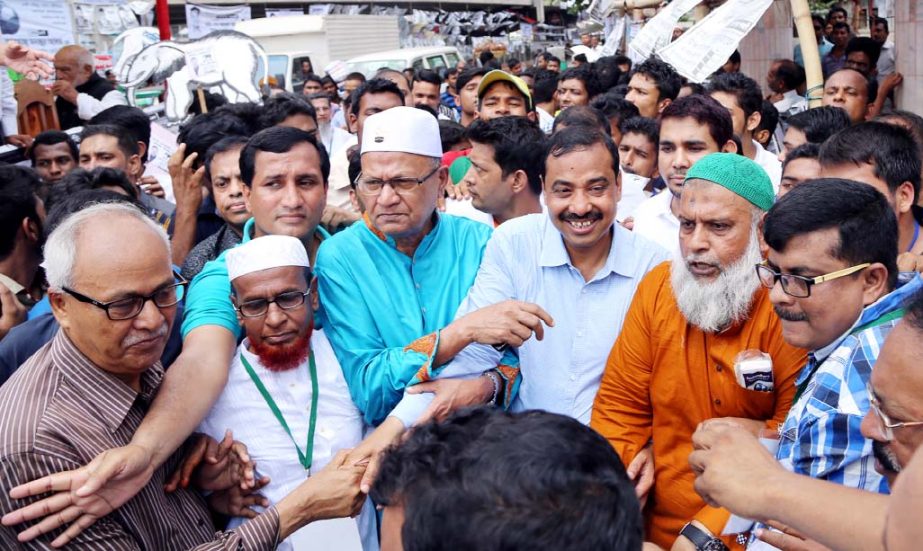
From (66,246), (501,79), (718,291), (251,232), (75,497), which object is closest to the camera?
(75,497)

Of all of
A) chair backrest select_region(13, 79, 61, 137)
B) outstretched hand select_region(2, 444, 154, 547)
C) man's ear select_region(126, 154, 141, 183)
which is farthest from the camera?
chair backrest select_region(13, 79, 61, 137)

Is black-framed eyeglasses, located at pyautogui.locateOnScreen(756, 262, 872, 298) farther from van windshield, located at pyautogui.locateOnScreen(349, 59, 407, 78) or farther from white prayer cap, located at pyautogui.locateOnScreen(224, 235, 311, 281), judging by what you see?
van windshield, located at pyautogui.locateOnScreen(349, 59, 407, 78)

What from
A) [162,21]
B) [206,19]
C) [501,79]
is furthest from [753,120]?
[206,19]

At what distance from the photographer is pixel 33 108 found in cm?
640

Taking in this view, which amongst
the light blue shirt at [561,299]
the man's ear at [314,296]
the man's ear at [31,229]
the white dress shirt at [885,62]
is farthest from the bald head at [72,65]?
the white dress shirt at [885,62]

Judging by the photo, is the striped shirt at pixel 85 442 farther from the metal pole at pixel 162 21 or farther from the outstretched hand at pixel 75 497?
the metal pole at pixel 162 21

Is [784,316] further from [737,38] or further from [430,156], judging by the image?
[737,38]

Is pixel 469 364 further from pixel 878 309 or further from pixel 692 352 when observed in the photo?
pixel 878 309

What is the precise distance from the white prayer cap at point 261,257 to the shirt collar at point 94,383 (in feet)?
1.79

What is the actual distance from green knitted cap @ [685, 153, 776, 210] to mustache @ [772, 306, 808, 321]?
0.50 m

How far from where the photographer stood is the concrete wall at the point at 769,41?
404 inches

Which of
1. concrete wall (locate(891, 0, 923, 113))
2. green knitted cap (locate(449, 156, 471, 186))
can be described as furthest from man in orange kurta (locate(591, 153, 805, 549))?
concrete wall (locate(891, 0, 923, 113))

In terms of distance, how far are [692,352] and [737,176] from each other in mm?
611

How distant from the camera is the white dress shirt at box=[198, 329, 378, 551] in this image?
2527 mm
